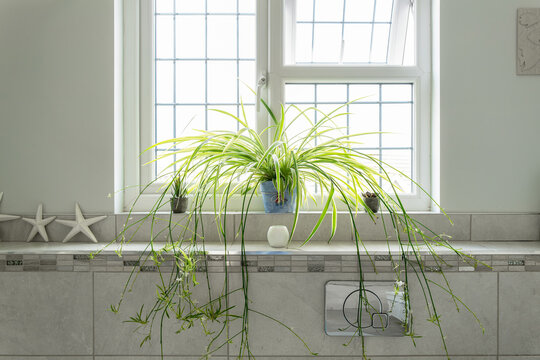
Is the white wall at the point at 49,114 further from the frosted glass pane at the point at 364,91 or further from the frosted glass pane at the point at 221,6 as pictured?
the frosted glass pane at the point at 364,91

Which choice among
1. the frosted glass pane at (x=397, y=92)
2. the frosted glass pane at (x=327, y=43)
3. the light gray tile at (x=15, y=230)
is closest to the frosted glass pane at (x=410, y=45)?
the frosted glass pane at (x=397, y=92)

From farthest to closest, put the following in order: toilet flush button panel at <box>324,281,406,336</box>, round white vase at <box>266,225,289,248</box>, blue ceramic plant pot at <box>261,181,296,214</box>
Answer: blue ceramic plant pot at <box>261,181,296,214</box>
round white vase at <box>266,225,289,248</box>
toilet flush button panel at <box>324,281,406,336</box>

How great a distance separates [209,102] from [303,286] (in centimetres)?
106

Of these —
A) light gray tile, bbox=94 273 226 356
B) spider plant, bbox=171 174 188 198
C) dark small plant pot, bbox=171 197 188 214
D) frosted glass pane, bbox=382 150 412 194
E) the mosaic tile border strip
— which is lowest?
light gray tile, bbox=94 273 226 356

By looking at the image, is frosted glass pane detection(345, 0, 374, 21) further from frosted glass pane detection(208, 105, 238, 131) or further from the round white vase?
the round white vase

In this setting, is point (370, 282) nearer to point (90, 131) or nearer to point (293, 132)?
point (293, 132)

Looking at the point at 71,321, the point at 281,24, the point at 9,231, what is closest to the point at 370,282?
the point at 71,321

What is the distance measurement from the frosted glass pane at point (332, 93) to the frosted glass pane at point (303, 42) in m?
0.17

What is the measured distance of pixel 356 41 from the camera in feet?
7.18

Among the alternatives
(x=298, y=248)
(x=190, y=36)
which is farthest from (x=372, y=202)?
(x=190, y=36)

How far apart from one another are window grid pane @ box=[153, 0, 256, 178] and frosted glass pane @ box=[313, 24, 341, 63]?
327 mm

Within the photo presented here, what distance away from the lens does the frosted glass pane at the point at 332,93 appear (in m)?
2.17

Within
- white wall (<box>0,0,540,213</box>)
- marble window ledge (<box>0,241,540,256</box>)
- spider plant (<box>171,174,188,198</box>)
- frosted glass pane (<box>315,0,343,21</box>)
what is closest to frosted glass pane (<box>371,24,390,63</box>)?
frosted glass pane (<box>315,0,343,21</box>)

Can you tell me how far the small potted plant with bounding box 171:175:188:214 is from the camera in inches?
73.4
